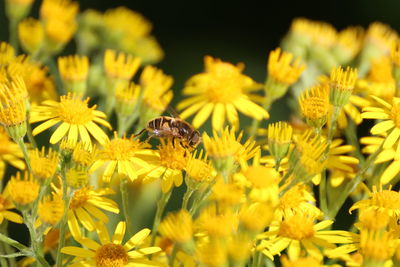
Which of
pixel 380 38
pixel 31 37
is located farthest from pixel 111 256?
pixel 380 38

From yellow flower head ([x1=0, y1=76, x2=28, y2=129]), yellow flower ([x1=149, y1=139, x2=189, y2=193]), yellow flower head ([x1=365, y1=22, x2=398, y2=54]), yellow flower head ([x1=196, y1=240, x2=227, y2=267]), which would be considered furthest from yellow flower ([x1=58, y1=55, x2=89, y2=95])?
yellow flower head ([x1=365, y1=22, x2=398, y2=54])

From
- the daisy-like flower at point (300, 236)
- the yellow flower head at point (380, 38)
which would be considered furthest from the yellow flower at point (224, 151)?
the yellow flower head at point (380, 38)

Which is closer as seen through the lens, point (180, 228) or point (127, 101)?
point (180, 228)

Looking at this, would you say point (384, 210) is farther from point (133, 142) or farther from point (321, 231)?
point (133, 142)

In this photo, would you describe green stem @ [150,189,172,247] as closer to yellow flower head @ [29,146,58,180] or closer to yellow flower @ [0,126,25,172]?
yellow flower head @ [29,146,58,180]

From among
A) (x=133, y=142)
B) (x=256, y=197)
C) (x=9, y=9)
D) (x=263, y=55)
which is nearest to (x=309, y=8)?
(x=263, y=55)

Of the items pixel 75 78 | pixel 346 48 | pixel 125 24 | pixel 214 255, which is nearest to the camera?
pixel 214 255

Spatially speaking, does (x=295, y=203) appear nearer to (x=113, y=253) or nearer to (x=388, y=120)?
(x=388, y=120)

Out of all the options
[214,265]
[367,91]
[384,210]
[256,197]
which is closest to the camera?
[214,265]
